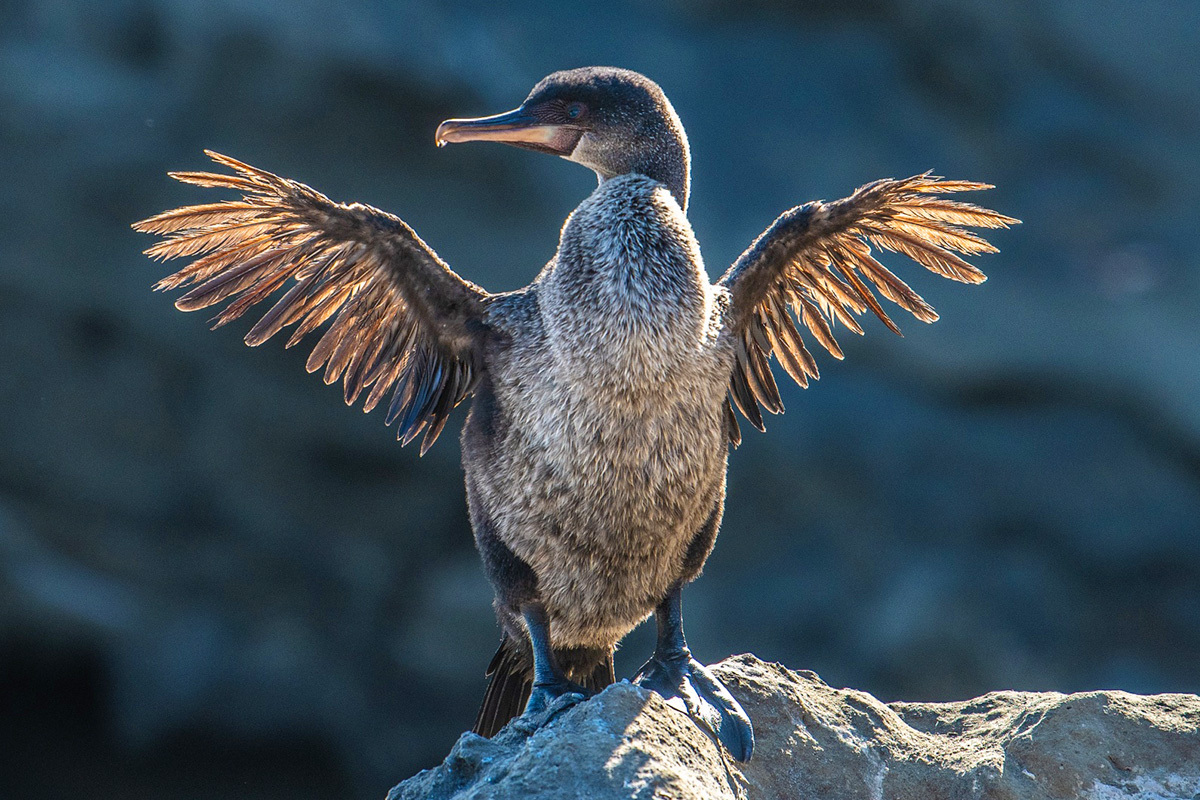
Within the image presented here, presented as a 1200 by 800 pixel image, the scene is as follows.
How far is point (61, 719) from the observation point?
7.91 m

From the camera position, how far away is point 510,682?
4.13 meters

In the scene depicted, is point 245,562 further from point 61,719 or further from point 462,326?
point 462,326

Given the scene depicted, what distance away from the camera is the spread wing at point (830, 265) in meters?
4.05

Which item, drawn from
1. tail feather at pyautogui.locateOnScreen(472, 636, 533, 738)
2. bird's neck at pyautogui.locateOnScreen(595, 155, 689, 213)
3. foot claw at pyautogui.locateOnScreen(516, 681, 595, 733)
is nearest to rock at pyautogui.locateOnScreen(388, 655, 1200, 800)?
foot claw at pyautogui.locateOnScreen(516, 681, 595, 733)

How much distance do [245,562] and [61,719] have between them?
4.73 ft

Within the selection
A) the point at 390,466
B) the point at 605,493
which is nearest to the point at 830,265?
the point at 605,493

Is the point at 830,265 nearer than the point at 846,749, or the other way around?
the point at 846,749

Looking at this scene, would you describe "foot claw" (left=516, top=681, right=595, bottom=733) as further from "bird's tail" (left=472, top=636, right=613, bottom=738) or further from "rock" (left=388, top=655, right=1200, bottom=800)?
"bird's tail" (left=472, top=636, right=613, bottom=738)

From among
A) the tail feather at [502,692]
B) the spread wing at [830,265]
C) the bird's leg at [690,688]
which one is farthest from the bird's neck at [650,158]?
the tail feather at [502,692]

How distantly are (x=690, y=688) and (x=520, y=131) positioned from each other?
5.96 feet

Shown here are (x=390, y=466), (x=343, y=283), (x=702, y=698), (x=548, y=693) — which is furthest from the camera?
(x=390, y=466)

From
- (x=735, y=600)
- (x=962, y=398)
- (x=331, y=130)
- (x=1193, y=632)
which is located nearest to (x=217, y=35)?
(x=331, y=130)

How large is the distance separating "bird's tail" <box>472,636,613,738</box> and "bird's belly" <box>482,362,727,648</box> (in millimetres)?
316

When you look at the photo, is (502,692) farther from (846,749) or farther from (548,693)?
(846,749)
